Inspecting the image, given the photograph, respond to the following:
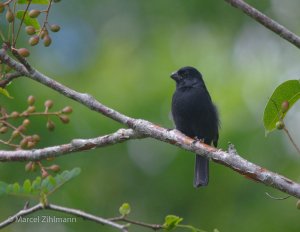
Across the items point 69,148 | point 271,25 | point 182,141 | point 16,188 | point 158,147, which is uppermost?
point 271,25

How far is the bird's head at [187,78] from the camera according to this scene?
5957mm

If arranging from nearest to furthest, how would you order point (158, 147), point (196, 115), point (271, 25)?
point (271, 25) → point (196, 115) → point (158, 147)

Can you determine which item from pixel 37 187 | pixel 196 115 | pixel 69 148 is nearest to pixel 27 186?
pixel 37 187

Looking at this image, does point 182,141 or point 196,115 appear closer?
point 182,141

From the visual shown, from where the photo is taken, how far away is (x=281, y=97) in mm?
3545

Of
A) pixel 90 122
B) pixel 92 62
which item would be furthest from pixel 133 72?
pixel 90 122

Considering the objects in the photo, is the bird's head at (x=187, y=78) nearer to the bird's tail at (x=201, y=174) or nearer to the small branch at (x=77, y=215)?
the bird's tail at (x=201, y=174)

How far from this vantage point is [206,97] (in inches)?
229

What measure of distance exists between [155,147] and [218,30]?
13.1ft

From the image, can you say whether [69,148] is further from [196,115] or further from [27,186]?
[196,115]

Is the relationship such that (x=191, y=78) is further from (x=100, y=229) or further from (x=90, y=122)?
(x=100, y=229)

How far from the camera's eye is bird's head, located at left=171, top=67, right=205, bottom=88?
5957 mm

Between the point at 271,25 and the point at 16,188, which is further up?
the point at 271,25

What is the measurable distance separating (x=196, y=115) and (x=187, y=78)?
1.52ft
